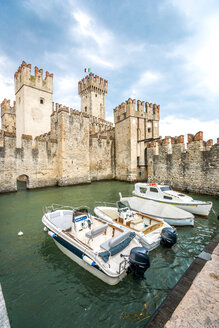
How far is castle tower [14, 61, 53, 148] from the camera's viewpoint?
22.9 m

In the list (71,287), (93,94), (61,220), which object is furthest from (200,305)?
(93,94)

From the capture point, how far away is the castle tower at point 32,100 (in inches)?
902

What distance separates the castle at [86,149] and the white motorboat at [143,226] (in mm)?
9482

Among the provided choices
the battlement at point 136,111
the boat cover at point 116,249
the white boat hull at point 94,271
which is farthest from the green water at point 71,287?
the battlement at point 136,111

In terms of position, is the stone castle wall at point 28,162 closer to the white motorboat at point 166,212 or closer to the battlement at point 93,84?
the white motorboat at point 166,212

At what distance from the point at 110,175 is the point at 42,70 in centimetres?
2044

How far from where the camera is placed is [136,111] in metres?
23.4

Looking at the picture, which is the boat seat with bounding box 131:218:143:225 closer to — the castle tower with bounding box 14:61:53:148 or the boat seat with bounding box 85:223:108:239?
the boat seat with bounding box 85:223:108:239

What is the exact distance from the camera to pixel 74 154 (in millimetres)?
20672

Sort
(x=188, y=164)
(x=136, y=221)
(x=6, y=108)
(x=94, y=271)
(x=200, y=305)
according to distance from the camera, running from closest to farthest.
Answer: (x=200, y=305), (x=94, y=271), (x=136, y=221), (x=188, y=164), (x=6, y=108)

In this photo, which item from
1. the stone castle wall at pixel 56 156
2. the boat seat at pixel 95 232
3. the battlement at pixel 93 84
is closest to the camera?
the boat seat at pixel 95 232

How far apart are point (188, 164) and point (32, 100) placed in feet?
77.8

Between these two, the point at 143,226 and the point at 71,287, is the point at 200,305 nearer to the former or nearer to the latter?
the point at 71,287

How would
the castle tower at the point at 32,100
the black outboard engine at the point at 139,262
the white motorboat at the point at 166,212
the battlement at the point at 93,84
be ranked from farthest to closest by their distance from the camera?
the battlement at the point at 93,84
the castle tower at the point at 32,100
the white motorboat at the point at 166,212
the black outboard engine at the point at 139,262
